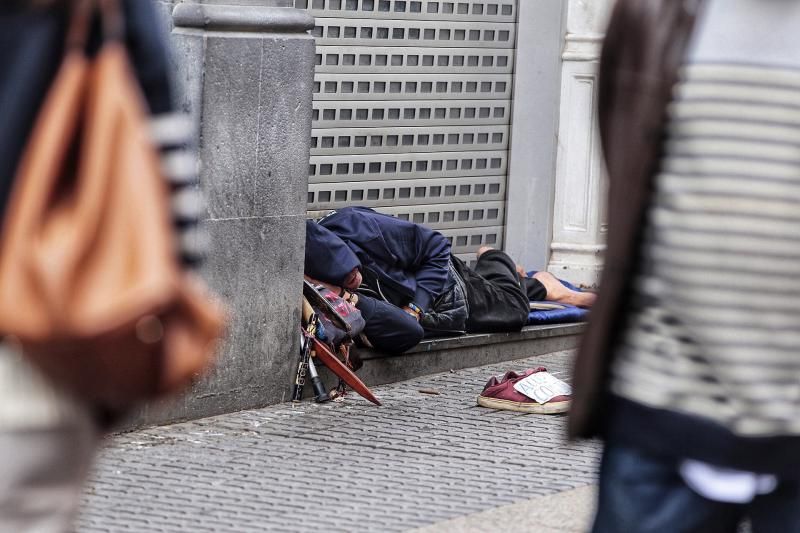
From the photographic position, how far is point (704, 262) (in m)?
2.32

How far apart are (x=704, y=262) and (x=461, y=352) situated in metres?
5.62

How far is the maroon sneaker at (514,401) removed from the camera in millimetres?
6938

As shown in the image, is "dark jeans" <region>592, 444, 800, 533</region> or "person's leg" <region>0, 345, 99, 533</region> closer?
"person's leg" <region>0, 345, 99, 533</region>

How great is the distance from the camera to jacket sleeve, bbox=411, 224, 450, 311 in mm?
7680

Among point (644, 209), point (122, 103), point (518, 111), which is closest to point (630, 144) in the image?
point (644, 209)

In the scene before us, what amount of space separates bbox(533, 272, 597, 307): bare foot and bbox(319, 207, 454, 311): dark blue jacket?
1332mm

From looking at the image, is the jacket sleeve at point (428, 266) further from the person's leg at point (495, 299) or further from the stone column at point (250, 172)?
the stone column at point (250, 172)

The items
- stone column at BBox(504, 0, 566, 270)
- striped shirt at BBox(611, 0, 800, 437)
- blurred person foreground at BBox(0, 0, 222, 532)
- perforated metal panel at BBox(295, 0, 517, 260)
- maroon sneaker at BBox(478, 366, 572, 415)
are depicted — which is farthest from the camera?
stone column at BBox(504, 0, 566, 270)

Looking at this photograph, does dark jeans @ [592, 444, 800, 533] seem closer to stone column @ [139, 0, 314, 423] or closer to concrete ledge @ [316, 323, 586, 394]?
stone column @ [139, 0, 314, 423]

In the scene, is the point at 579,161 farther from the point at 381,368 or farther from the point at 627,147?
the point at 627,147

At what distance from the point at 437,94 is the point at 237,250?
267cm

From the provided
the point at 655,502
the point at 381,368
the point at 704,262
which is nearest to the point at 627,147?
the point at 704,262

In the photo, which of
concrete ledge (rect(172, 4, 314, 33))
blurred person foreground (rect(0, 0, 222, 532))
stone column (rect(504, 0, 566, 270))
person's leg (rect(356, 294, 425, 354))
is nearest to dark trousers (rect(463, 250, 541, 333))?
person's leg (rect(356, 294, 425, 354))

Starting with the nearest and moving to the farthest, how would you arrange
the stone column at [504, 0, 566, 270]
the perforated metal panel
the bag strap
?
the bag strap
the perforated metal panel
the stone column at [504, 0, 566, 270]
